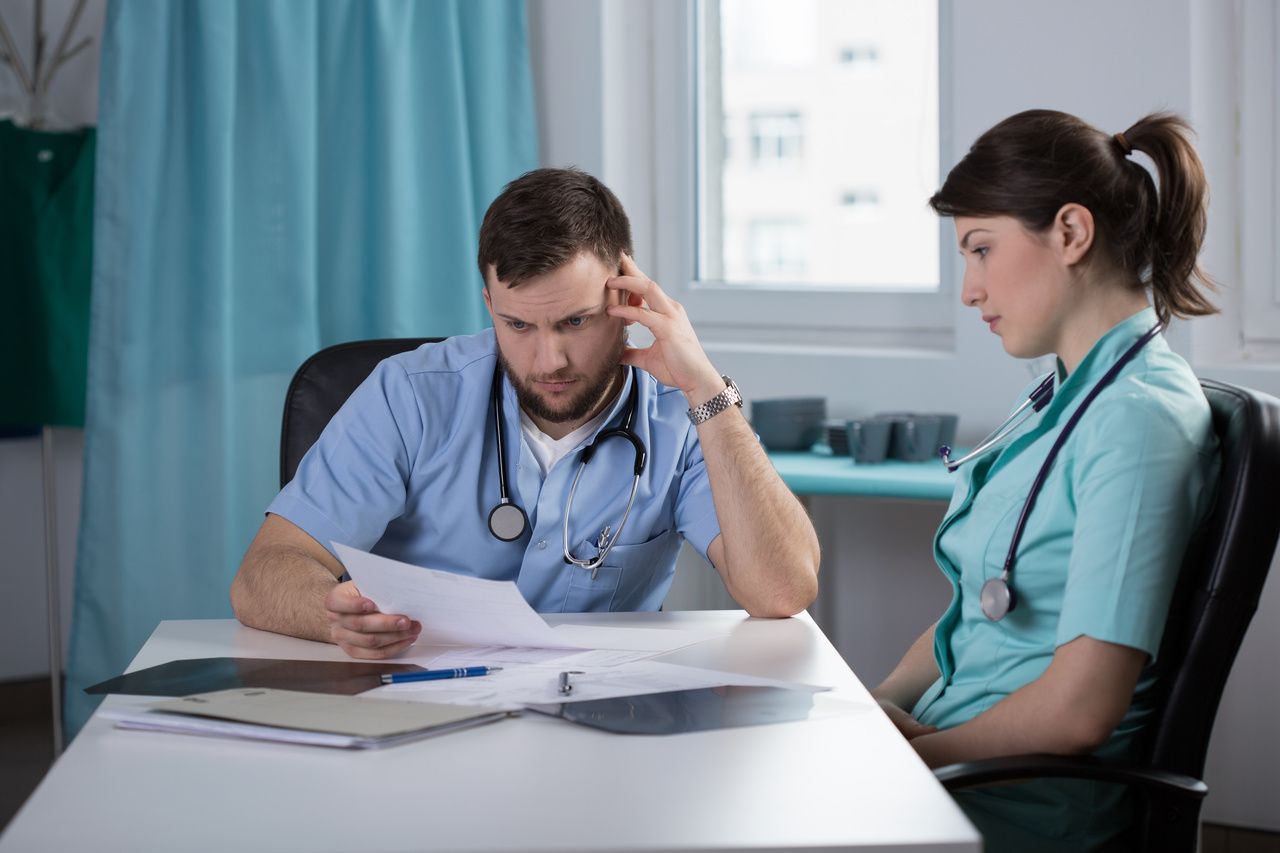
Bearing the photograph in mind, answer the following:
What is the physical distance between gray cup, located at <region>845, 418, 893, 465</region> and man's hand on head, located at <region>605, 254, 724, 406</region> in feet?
2.60

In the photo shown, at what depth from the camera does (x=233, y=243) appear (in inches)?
109

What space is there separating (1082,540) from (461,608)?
620mm

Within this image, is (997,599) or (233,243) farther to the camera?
(233,243)

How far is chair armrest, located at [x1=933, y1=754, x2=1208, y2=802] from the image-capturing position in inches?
48.6

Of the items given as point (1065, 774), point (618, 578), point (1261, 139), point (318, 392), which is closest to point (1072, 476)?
point (1065, 774)

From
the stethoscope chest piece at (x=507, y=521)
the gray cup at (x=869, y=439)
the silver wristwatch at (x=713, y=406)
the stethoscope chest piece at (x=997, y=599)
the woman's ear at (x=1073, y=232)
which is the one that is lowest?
the stethoscope chest piece at (x=997, y=599)

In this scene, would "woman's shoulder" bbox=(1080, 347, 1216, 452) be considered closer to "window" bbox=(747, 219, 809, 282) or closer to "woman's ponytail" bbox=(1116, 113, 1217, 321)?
"woman's ponytail" bbox=(1116, 113, 1217, 321)

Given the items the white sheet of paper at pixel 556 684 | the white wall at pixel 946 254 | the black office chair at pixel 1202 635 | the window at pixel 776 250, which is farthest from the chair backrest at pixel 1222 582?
the window at pixel 776 250

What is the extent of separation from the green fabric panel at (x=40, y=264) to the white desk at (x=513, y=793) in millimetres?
2117

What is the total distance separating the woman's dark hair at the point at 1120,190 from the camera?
4.78 ft

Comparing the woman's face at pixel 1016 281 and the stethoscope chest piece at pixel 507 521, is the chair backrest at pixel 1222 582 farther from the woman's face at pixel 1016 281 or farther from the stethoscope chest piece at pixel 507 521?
the stethoscope chest piece at pixel 507 521

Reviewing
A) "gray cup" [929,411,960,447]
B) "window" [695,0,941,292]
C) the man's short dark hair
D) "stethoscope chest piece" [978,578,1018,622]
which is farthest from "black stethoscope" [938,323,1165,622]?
"window" [695,0,941,292]

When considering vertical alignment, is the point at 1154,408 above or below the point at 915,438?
above

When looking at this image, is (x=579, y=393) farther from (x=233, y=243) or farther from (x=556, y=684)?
(x=233, y=243)
